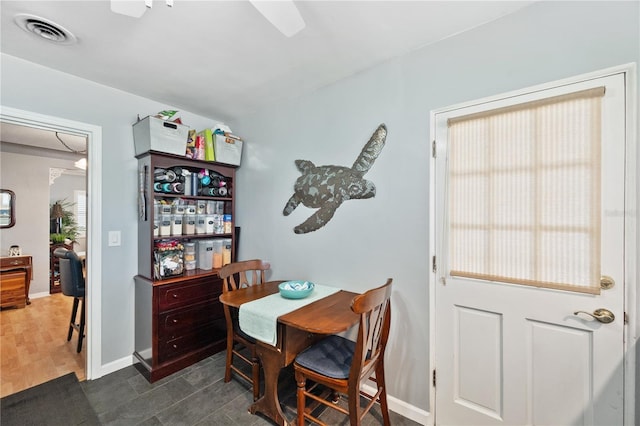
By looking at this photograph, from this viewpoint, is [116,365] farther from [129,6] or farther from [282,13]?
[282,13]

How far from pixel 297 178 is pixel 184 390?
6.36 ft

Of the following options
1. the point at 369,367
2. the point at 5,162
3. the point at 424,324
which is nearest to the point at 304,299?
the point at 369,367

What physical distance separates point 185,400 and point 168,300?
78 cm

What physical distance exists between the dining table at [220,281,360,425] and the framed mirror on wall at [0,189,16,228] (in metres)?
4.80

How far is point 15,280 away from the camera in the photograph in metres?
4.05

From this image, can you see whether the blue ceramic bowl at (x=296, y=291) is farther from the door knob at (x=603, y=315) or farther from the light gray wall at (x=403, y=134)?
the door knob at (x=603, y=315)

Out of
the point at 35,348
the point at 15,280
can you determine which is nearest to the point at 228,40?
the point at 35,348

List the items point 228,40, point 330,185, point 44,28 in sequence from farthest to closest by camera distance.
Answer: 1. point 330,185
2. point 228,40
3. point 44,28

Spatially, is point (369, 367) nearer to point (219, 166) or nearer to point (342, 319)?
point (342, 319)

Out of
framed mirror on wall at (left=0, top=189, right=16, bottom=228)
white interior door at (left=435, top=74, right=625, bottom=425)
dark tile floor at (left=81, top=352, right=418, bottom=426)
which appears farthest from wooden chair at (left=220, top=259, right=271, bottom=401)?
framed mirror on wall at (left=0, top=189, right=16, bottom=228)

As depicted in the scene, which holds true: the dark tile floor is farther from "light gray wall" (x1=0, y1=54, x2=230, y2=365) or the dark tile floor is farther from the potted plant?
the potted plant

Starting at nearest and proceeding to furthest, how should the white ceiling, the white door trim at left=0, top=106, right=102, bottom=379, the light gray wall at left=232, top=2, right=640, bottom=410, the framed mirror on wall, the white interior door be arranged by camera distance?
the white interior door < the light gray wall at left=232, top=2, right=640, bottom=410 < the white ceiling < the white door trim at left=0, top=106, right=102, bottom=379 < the framed mirror on wall

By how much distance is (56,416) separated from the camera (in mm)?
1877

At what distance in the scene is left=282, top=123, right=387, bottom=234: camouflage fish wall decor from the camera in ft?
6.80
